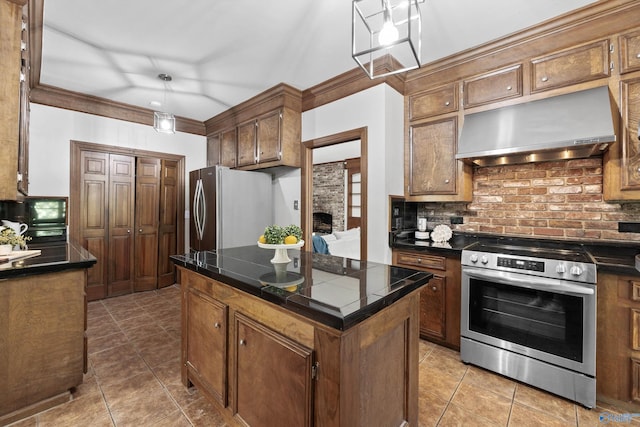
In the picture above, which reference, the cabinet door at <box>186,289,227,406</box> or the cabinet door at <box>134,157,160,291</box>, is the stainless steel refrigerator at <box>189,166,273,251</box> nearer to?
the cabinet door at <box>134,157,160,291</box>

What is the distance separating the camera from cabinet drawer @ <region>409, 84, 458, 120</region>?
288 cm

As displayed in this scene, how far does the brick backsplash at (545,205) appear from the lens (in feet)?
7.85

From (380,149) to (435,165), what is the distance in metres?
0.59

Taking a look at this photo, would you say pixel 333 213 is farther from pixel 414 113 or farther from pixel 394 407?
pixel 394 407

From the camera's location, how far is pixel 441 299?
2668mm

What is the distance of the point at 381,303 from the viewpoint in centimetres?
119

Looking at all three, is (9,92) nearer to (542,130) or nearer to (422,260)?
(422,260)

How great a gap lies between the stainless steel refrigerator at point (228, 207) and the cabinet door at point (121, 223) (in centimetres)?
85

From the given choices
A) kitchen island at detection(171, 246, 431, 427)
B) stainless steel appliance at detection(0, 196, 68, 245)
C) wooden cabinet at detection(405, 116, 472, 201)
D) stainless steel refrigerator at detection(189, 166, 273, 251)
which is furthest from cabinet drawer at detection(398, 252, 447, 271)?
stainless steel appliance at detection(0, 196, 68, 245)

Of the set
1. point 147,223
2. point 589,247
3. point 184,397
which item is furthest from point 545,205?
point 147,223

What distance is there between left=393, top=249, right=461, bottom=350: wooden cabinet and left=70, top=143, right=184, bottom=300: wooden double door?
3.72 m

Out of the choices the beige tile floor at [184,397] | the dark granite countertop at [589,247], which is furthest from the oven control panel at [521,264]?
the beige tile floor at [184,397]


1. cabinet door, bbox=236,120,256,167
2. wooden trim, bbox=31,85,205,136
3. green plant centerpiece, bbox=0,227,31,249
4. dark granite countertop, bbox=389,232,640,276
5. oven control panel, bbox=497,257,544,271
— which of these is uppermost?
wooden trim, bbox=31,85,205,136

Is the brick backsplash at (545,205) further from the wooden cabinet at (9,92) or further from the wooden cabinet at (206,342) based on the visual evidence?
the wooden cabinet at (9,92)
